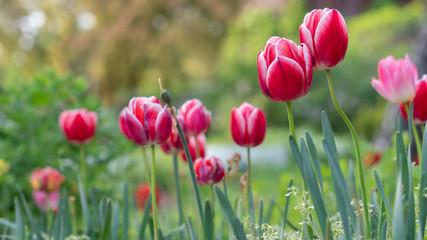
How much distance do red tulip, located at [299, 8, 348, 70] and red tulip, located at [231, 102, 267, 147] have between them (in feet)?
0.80

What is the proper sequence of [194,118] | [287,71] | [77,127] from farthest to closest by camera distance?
[77,127], [194,118], [287,71]

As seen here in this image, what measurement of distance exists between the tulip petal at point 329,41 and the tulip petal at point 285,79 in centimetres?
5

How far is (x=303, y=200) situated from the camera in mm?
804

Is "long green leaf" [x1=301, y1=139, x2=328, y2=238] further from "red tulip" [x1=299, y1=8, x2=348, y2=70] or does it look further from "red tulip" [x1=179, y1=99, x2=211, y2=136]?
"red tulip" [x1=179, y1=99, x2=211, y2=136]

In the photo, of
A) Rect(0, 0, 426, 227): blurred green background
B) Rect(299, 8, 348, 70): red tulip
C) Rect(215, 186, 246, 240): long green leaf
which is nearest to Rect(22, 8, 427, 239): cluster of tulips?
Rect(299, 8, 348, 70): red tulip

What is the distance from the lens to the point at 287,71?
0.75 meters

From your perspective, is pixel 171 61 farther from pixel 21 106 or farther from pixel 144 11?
pixel 21 106

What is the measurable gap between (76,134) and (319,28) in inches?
37.8

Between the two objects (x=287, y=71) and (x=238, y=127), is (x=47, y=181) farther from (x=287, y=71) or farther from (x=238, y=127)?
(x=287, y=71)

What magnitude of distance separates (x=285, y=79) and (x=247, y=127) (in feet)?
0.89

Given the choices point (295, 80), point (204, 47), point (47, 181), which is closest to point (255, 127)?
point (295, 80)

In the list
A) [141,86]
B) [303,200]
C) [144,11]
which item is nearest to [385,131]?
[303,200]

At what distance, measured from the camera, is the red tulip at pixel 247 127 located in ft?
3.28

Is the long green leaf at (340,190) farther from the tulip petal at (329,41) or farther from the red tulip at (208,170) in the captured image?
the red tulip at (208,170)
